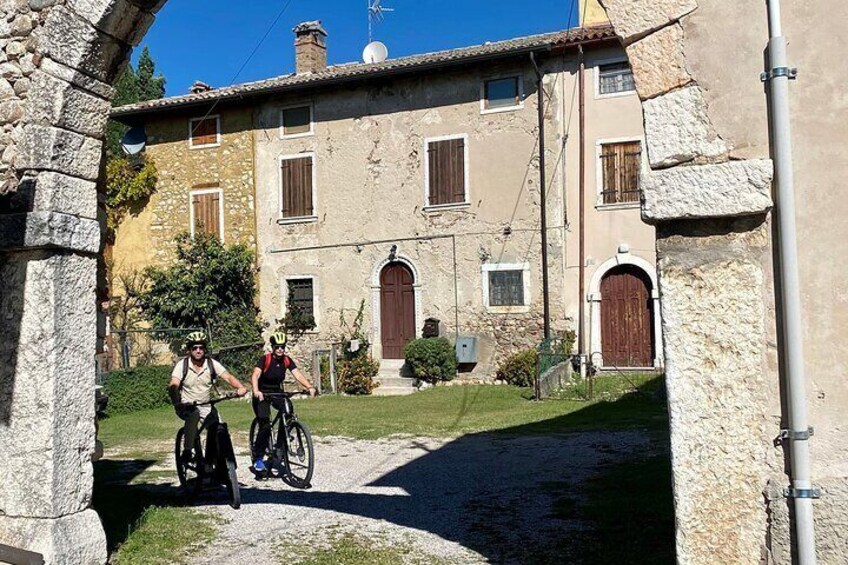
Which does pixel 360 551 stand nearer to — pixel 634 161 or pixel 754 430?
pixel 754 430

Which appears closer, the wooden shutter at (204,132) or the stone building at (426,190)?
the stone building at (426,190)

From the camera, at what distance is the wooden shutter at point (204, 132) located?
2034cm

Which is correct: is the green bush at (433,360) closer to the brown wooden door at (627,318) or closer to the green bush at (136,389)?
the brown wooden door at (627,318)

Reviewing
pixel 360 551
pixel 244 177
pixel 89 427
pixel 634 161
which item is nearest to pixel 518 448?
pixel 360 551

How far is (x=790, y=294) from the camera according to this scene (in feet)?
10.4

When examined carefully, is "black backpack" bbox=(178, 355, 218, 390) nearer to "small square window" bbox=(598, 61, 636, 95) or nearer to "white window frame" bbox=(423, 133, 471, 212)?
"white window frame" bbox=(423, 133, 471, 212)

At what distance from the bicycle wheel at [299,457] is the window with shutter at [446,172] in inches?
425

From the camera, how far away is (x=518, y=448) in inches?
371

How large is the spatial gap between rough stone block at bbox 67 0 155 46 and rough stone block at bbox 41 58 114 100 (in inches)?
11.8

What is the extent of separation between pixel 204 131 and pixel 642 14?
60.1 ft

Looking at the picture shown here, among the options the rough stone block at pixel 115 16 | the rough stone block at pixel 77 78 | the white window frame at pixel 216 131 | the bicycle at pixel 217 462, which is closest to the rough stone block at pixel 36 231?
the rough stone block at pixel 77 78

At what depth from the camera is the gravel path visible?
5.49 meters

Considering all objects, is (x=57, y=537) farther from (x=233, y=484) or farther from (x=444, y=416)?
(x=444, y=416)

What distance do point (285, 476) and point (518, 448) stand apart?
9.75 ft
